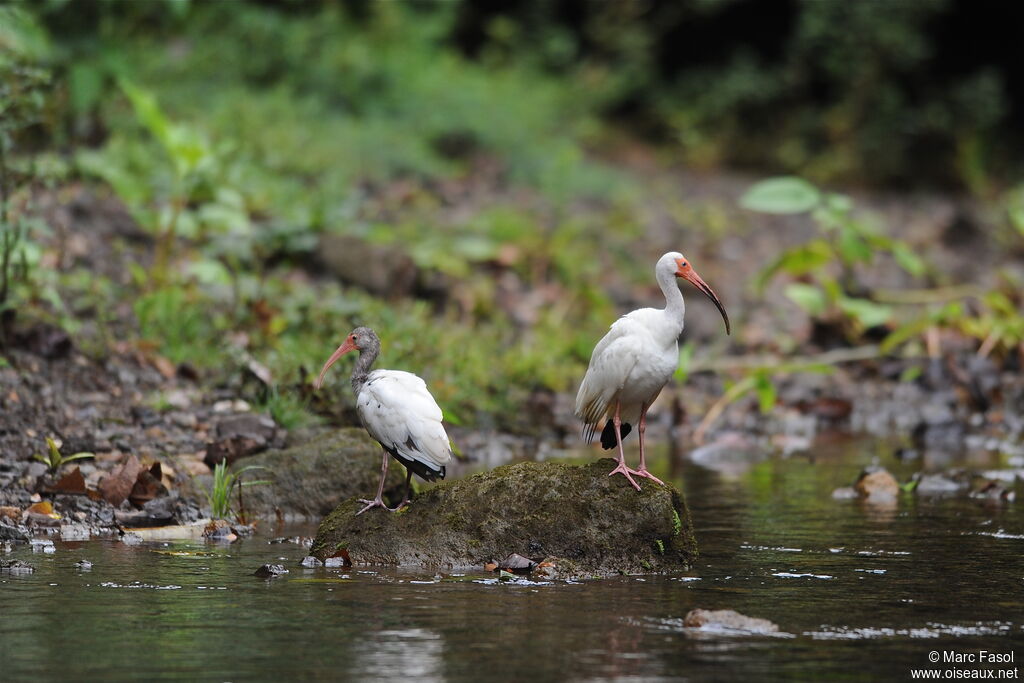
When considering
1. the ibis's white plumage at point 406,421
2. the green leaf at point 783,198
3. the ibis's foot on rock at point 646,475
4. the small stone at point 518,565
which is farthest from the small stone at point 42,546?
the green leaf at point 783,198

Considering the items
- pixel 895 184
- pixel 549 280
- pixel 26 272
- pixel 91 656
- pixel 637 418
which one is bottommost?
pixel 91 656

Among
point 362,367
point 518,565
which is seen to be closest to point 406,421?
point 362,367

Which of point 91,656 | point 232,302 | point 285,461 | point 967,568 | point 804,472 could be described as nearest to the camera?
point 91,656

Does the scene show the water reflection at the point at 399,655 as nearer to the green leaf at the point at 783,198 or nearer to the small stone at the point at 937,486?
the small stone at the point at 937,486

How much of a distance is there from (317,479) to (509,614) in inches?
103

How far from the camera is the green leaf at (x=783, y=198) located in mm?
12680

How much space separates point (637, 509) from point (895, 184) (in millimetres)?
19416

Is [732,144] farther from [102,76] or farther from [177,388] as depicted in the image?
[177,388]

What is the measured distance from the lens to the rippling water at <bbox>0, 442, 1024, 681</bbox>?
450 centimetres

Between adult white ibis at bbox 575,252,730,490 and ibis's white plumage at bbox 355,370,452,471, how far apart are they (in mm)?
791

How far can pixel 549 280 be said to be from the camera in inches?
590

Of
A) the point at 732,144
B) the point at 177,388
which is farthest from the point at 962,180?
the point at 177,388

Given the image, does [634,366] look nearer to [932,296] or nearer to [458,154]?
[932,296]

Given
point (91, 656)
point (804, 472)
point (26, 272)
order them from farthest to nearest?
point (804, 472), point (26, 272), point (91, 656)
